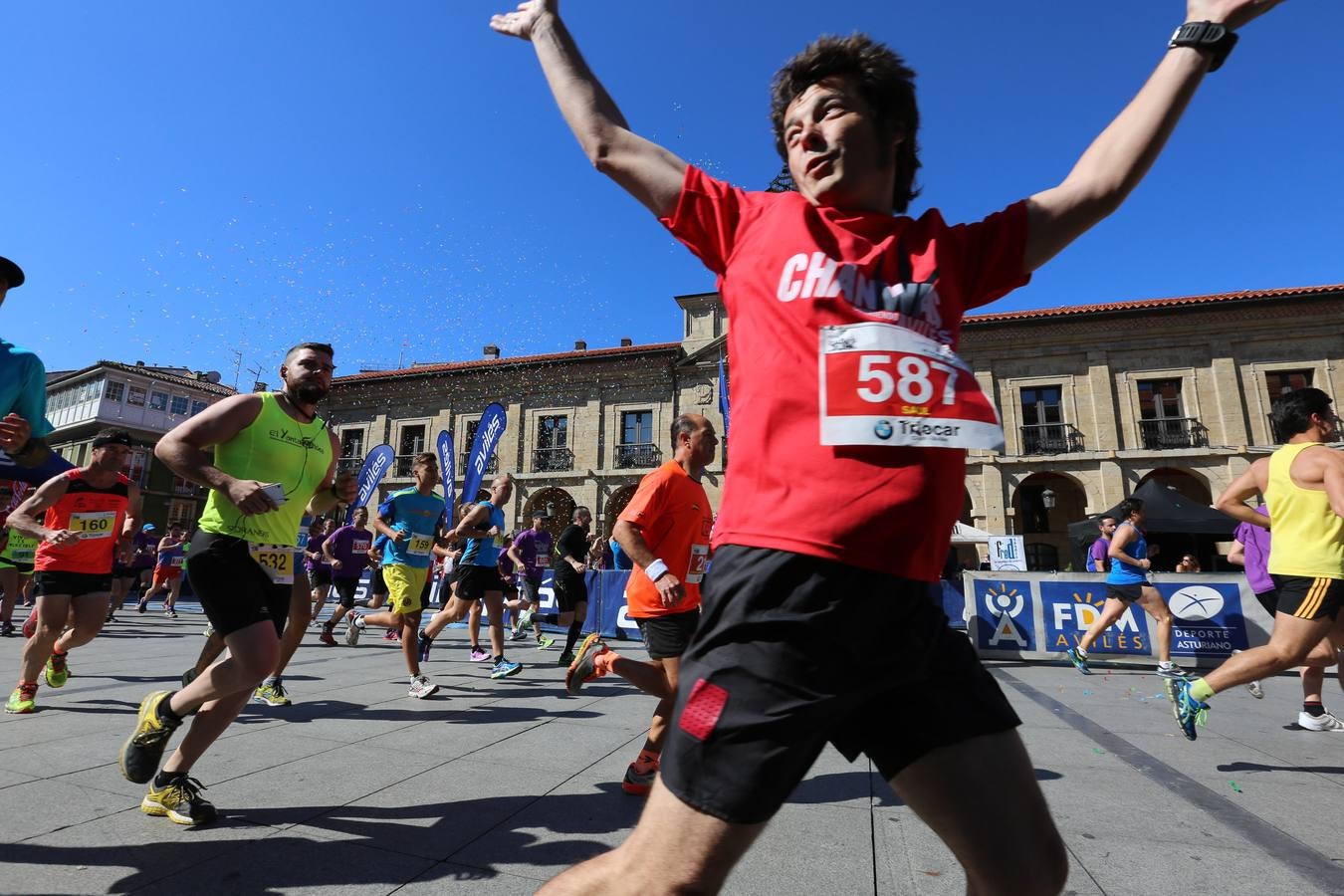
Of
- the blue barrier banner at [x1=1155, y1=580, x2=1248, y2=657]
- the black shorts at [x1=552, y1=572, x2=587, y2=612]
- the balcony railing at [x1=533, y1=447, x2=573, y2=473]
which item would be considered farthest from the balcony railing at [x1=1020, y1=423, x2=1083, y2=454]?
the black shorts at [x1=552, y1=572, x2=587, y2=612]

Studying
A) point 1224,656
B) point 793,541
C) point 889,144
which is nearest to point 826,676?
point 793,541

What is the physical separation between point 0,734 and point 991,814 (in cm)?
527

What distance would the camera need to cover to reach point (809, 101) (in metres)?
1.46

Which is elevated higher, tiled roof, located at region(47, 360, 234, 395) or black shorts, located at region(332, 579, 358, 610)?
tiled roof, located at region(47, 360, 234, 395)

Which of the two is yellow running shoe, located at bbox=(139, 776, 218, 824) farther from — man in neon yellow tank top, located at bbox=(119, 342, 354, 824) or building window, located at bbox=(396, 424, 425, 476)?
building window, located at bbox=(396, 424, 425, 476)

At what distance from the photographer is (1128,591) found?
7840 millimetres

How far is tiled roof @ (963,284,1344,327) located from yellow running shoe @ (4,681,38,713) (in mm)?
22744

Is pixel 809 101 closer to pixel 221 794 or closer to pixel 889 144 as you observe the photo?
pixel 889 144

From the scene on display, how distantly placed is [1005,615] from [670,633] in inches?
301

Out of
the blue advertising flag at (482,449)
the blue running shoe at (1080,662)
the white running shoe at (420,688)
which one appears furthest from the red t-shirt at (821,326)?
the blue advertising flag at (482,449)

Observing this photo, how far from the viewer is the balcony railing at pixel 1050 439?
77.9ft

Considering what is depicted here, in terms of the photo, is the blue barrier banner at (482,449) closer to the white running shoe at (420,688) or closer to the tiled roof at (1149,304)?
the white running shoe at (420,688)

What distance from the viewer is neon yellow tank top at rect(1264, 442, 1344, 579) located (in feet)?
12.8

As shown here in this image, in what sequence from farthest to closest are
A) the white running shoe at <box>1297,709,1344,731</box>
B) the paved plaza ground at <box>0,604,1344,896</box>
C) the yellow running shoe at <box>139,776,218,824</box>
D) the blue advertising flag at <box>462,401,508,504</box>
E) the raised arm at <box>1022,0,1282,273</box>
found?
the blue advertising flag at <box>462,401,508,504</box> < the white running shoe at <box>1297,709,1344,731</box> < the yellow running shoe at <box>139,776,218,824</box> < the paved plaza ground at <box>0,604,1344,896</box> < the raised arm at <box>1022,0,1282,273</box>
